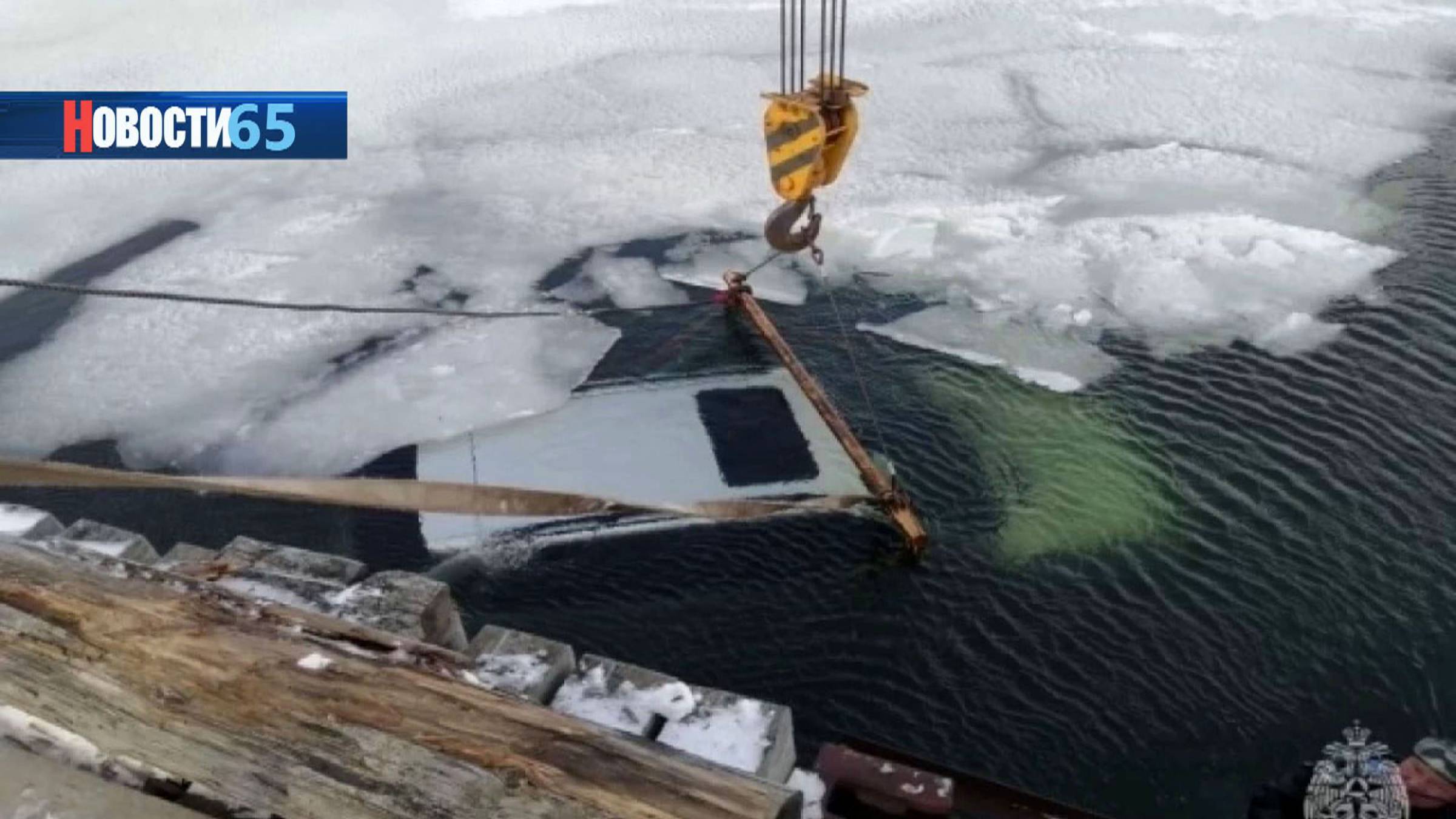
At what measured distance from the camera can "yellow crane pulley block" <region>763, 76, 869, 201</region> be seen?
512cm

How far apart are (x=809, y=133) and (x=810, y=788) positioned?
10.4ft

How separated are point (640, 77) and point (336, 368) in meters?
5.13

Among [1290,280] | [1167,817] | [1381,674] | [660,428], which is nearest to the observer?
[1167,817]

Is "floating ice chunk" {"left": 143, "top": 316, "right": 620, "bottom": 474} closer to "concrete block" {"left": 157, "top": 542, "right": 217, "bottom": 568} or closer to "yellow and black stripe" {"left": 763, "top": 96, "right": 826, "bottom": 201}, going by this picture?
"yellow and black stripe" {"left": 763, "top": 96, "right": 826, "bottom": 201}

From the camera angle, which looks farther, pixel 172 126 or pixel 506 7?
pixel 506 7

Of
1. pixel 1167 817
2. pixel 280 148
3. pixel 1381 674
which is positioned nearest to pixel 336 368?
pixel 280 148

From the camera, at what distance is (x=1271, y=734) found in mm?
4672

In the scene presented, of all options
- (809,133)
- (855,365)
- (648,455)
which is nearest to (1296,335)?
(855,365)

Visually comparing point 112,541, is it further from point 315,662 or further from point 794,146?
point 794,146

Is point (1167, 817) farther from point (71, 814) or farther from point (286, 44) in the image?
point (286, 44)

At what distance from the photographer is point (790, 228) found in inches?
224

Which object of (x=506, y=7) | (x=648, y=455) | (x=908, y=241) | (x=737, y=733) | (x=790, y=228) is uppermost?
(x=506, y=7)

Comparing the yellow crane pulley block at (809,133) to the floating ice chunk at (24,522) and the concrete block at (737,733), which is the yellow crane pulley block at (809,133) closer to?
the concrete block at (737,733)

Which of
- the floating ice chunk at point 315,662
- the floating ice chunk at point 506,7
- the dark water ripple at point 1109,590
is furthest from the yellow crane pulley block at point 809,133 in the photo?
the floating ice chunk at point 506,7
